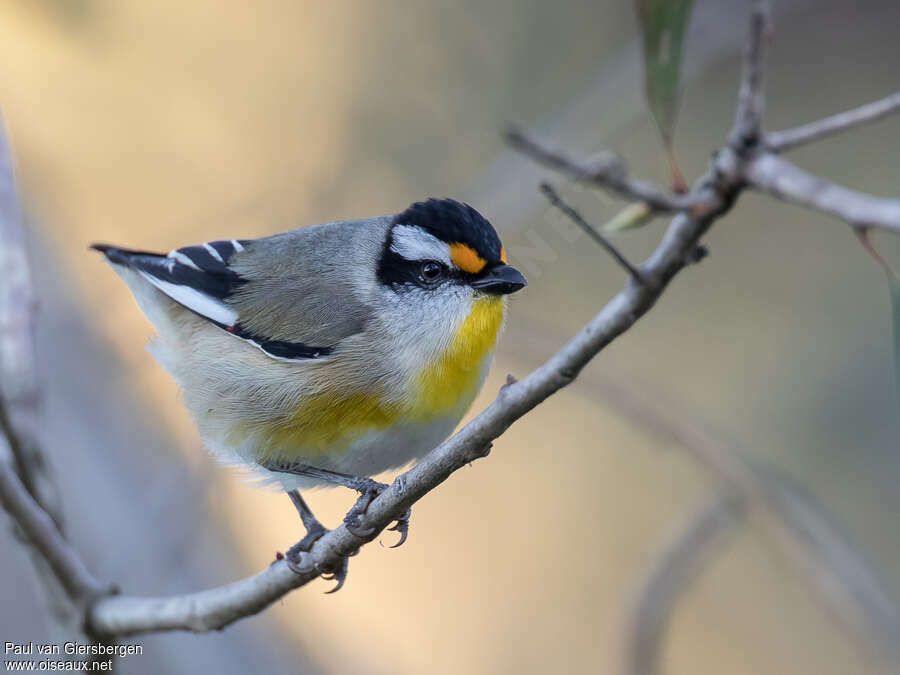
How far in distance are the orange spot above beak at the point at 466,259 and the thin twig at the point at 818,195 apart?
1.74 m

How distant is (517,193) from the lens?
156 inches

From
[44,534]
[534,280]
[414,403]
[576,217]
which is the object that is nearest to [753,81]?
[576,217]

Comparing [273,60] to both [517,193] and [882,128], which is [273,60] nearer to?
[517,193]

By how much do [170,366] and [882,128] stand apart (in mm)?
5690

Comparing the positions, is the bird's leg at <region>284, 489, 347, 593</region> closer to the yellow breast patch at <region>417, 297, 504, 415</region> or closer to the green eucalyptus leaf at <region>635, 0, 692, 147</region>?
the yellow breast patch at <region>417, 297, 504, 415</region>

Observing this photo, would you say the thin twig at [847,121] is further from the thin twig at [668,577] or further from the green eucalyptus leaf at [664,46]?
the thin twig at [668,577]

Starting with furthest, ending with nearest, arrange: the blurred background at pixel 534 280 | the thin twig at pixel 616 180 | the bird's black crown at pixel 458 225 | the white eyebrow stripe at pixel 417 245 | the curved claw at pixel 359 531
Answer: the blurred background at pixel 534 280
the white eyebrow stripe at pixel 417 245
the bird's black crown at pixel 458 225
the curved claw at pixel 359 531
the thin twig at pixel 616 180

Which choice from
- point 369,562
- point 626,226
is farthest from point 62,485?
point 626,226

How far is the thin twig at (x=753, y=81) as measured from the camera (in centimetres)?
116

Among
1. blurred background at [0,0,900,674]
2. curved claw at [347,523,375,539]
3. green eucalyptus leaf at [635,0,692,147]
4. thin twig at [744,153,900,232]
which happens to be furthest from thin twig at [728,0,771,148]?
blurred background at [0,0,900,674]

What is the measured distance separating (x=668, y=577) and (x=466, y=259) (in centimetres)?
159

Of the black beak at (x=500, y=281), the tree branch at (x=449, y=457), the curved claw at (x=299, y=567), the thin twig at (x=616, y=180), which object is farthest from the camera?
the black beak at (x=500, y=281)

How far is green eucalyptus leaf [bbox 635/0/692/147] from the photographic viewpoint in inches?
60.3

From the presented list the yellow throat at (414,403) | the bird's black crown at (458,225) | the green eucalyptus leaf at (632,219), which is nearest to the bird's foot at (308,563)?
the yellow throat at (414,403)
